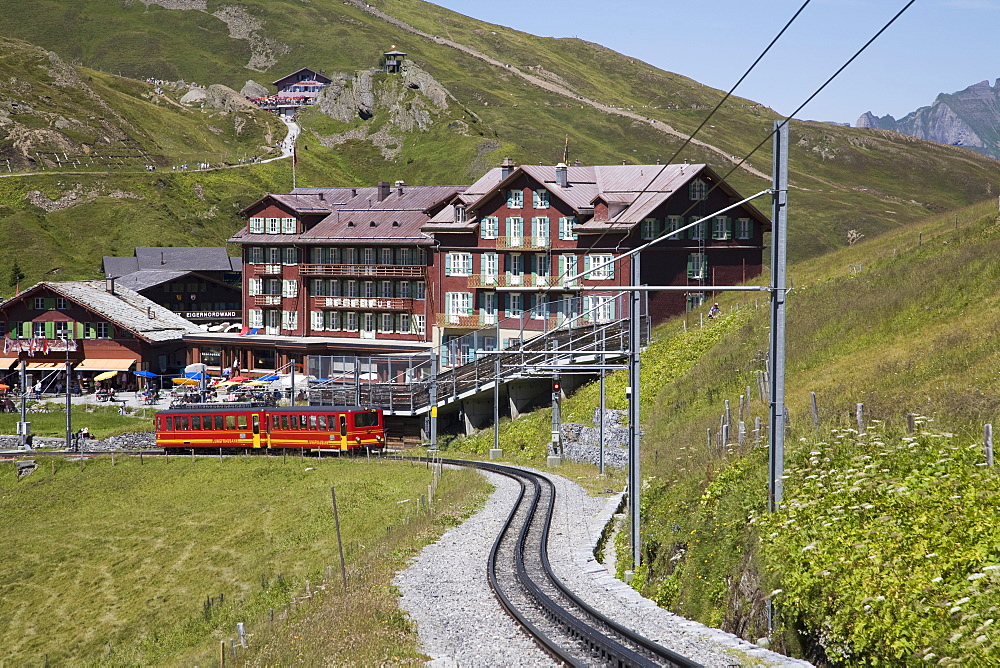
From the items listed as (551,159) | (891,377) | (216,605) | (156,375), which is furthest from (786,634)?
(551,159)

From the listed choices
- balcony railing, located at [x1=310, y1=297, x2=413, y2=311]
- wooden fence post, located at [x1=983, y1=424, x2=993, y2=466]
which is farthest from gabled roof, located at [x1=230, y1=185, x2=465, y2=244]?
wooden fence post, located at [x1=983, y1=424, x2=993, y2=466]

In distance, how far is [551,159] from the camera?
193 meters

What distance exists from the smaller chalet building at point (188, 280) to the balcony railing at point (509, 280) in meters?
30.9

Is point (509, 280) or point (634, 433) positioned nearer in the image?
point (634, 433)

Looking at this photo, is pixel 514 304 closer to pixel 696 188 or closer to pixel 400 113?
pixel 696 188

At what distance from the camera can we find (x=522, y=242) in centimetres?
6669

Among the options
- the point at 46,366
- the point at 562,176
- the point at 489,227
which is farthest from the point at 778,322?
the point at 46,366

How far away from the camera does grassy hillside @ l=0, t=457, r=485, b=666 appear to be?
20656mm

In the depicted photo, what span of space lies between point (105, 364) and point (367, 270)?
837 inches

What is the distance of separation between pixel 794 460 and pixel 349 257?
204 feet

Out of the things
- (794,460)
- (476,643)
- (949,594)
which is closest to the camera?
(949,594)

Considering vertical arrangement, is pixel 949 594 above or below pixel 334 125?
below

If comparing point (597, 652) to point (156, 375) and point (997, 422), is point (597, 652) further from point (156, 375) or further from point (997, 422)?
point (156, 375)

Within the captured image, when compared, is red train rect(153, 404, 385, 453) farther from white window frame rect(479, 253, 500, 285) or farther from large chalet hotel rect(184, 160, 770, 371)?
white window frame rect(479, 253, 500, 285)
